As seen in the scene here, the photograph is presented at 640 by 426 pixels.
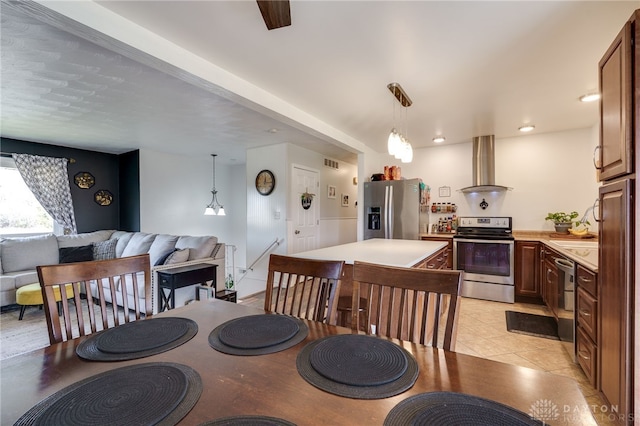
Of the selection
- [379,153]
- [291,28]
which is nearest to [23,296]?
[291,28]

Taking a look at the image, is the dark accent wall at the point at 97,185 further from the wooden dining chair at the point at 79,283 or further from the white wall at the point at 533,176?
the white wall at the point at 533,176

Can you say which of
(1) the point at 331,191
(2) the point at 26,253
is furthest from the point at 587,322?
(2) the point at 26,253

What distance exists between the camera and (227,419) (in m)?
0.61

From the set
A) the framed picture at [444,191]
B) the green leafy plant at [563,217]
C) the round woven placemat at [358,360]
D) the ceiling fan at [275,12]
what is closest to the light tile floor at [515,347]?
the green leafy plant at [563,217]

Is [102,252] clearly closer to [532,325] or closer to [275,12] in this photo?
[275,12]

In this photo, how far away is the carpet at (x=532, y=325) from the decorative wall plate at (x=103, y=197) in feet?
21.8

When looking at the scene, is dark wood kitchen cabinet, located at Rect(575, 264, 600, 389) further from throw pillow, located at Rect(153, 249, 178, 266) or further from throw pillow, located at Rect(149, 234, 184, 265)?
throw pillow, located at Rect(149, 234, 184, 265)

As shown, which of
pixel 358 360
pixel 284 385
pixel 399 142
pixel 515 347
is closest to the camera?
pixel 284 385

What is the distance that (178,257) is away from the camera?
3301mm

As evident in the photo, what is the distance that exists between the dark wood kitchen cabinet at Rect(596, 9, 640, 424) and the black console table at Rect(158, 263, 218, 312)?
3.36 m

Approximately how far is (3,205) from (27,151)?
2.97 feet

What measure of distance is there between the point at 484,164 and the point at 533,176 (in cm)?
74

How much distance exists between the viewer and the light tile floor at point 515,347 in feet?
6.60

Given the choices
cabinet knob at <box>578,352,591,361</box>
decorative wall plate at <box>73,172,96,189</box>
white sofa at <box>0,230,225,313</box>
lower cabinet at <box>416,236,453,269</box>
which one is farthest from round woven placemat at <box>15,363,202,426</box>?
decorative wall plate at <box>73,172,96,189</box>
